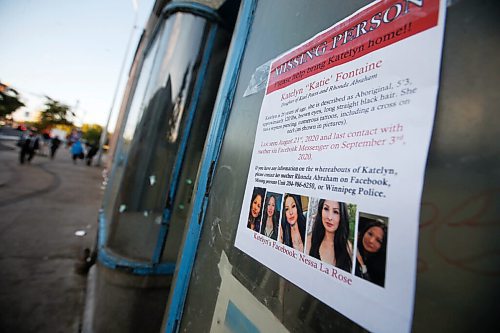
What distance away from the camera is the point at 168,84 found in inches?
96.0

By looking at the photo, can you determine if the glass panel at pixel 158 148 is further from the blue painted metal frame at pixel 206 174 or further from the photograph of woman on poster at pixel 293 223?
the photograph of woman on poster at pixel 293 223

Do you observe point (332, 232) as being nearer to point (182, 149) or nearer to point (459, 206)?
point (459, 206)

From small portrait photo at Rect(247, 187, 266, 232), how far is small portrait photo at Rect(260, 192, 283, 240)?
0.07ft

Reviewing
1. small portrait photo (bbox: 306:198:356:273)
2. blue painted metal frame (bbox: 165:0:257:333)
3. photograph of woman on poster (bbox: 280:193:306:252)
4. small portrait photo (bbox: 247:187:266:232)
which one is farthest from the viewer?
blue painted metal frame (bbox: 165:0:257:333)

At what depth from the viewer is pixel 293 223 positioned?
663 millimetres

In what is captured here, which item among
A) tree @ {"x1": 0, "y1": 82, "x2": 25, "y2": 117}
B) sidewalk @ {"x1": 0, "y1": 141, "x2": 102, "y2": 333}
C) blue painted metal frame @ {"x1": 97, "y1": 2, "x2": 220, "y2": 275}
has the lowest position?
sidewalk @ {"x1": 0, "y1": 141, "x2": 102, "y2": 333}

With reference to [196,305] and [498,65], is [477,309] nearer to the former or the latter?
[498,65]

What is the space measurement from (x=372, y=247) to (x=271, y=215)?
315 millimetres

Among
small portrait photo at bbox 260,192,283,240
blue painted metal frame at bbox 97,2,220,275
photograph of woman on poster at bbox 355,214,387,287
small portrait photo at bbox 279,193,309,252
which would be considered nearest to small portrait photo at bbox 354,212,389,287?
photograph of woman on poster at bbox 355,214,387,287

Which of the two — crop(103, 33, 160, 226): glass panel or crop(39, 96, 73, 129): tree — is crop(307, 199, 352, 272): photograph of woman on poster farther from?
crop(39, 96, 73, 129): tree

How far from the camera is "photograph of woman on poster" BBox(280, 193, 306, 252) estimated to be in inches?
25.1

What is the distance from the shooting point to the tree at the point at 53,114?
44278 millimetres

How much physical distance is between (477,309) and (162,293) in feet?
7.88

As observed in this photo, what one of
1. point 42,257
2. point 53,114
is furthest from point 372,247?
point 53,114
